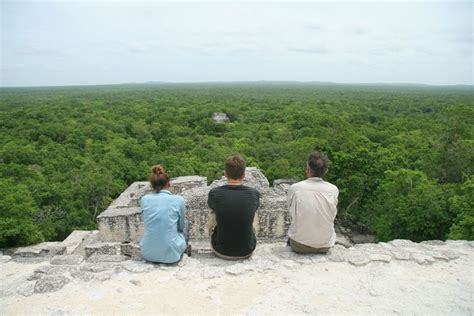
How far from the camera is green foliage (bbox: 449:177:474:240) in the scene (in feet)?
28.5

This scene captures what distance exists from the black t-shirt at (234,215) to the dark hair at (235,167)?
0.14 m

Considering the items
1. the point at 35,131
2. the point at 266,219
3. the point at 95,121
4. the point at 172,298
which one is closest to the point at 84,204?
the point at 266,219

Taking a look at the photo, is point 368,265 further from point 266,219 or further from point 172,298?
point 266,219

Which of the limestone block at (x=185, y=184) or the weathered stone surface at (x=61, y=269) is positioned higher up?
the weathered stone surface at (x=61, y=269)

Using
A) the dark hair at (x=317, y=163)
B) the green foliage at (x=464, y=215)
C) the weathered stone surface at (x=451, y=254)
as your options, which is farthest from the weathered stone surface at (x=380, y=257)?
the green foliage at (x=464, y=215)

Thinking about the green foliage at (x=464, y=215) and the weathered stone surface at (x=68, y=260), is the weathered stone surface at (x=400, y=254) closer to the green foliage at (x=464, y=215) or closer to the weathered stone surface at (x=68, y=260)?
the weathered stone surface at (x=68, y=260)

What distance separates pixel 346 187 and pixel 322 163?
9950 millimetres

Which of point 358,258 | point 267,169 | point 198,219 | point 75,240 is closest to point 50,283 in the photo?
point 358,258

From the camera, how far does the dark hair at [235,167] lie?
429 centimetres

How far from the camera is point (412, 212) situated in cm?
1086

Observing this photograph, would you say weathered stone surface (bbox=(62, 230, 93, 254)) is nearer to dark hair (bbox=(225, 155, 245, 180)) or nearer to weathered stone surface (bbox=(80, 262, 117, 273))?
weathered stone surface (bbox=(80, 262, 117, 273))

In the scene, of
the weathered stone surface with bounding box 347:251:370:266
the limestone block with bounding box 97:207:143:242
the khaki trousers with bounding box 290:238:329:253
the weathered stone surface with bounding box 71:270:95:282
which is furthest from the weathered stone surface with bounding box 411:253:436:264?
the limestone block with bounding box 97:207:143:242

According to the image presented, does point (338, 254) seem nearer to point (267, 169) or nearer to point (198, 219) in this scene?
point (198, 219)

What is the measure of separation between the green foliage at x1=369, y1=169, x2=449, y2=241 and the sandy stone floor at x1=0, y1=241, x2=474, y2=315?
20.2 feet
